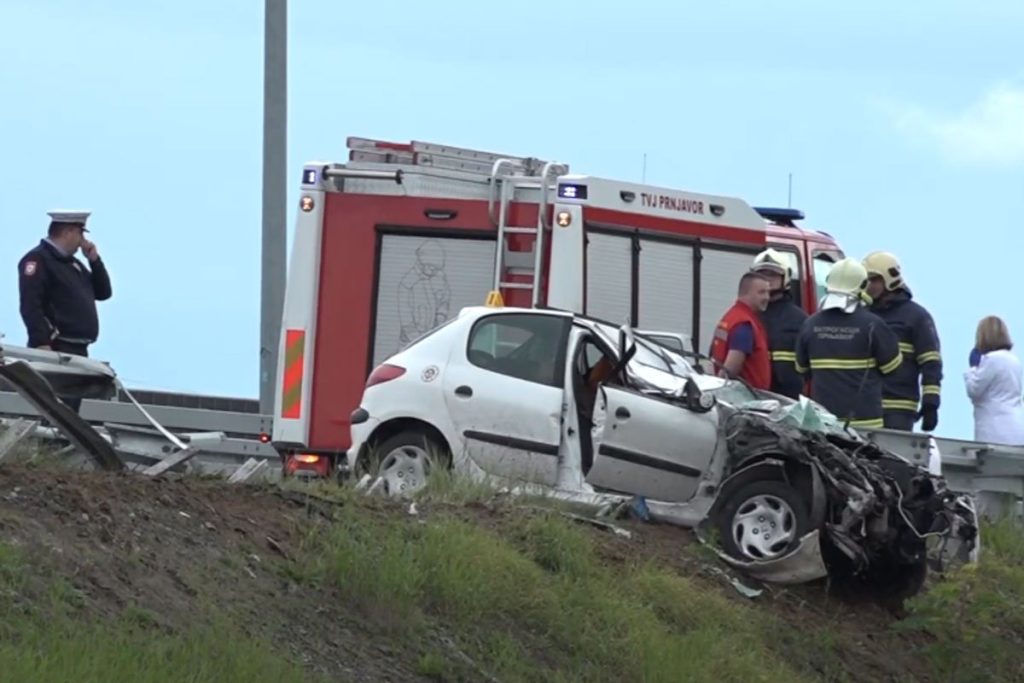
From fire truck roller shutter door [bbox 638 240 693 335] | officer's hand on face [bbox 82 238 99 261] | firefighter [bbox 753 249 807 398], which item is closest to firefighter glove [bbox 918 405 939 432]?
firefighter [bbox 753 249 807 398]

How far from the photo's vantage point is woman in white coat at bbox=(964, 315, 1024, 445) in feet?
52.9

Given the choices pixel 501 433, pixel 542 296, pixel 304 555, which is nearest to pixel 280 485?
pixel 304 555

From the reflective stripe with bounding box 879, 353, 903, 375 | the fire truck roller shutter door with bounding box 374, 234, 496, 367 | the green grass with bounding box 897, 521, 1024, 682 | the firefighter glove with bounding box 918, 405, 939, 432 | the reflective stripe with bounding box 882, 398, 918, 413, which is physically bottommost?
the green grass with bounding box 897, 521, 1024, 682

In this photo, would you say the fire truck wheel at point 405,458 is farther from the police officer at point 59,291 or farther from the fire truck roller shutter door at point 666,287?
the fire truck roller shutter door at point 666,287

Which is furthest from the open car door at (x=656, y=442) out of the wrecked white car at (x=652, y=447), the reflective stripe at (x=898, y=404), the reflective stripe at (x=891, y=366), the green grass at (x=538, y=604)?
the reflective stripe at (x=898, y=404)

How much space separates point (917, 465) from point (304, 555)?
13.7ft

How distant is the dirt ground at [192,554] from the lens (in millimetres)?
8844

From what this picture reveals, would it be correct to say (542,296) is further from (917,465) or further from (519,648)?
(519,648)

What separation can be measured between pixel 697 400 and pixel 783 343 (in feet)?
7.48

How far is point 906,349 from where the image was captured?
49.1 feet

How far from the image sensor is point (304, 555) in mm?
10000

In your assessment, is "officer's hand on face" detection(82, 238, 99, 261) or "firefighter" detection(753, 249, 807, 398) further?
"officer's hand on face" detection(82, 238, 99, 261)

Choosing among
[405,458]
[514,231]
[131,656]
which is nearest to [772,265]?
[514,231]

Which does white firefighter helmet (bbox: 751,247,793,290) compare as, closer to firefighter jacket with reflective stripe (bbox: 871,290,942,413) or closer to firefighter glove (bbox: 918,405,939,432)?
firefighter jacket with reflective stripe (bbox: 871,290,942,413)
